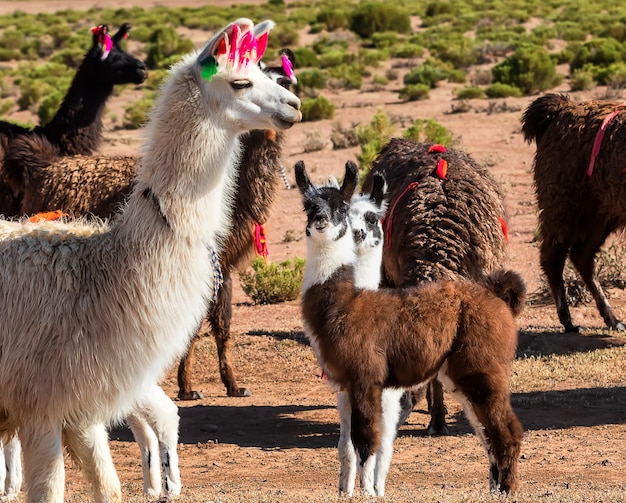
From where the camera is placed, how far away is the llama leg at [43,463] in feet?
14.9

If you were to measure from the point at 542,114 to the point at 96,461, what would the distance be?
22.1 ft

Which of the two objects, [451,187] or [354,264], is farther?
[451,187]

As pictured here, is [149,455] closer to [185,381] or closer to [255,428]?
[255,428]

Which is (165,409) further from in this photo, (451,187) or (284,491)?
(451,187)

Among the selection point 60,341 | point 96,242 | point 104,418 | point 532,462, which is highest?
point 96,242

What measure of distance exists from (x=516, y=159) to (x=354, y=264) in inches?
490

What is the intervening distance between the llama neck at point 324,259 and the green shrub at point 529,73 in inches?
757

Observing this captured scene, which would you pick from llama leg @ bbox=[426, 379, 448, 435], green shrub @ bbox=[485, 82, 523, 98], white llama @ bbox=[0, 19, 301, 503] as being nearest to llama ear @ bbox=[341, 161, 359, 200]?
white llama @ bbox=[0, 19, 301, 503]

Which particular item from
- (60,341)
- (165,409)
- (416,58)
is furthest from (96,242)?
(416,58)

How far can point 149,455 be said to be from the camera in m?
6.02

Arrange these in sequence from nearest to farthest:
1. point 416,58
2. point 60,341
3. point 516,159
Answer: point 60,341
point 516,159
point 416,58

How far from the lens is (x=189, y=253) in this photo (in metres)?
4.69

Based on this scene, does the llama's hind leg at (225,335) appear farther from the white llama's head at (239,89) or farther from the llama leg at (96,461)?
the white llama's head at (239,89)

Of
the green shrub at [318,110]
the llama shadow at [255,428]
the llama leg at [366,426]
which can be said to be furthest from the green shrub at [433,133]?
the llama leg at [366,426]
